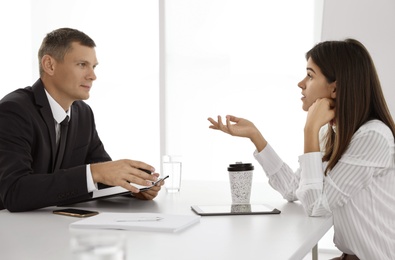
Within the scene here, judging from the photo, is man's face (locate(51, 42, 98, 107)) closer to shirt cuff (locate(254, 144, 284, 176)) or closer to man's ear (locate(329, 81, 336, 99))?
shirt cuff (locate(254, 144, 284, 176))

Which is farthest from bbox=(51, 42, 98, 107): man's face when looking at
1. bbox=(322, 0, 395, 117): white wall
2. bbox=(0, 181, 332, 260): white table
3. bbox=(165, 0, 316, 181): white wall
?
bbox=(165, 0, 316, 181): white wall

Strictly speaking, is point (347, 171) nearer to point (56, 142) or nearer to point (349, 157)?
point (349, 157)

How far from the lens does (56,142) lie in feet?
7.95

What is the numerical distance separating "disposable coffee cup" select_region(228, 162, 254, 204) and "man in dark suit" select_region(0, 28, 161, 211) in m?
0.28

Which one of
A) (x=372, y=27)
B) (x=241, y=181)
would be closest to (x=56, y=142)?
(x=241, y=181)

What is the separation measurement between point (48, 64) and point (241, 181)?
1.12 meters

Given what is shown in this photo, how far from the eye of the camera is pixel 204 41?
4895 millimetres

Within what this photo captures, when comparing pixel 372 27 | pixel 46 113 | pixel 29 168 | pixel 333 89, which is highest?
pixel 372 27

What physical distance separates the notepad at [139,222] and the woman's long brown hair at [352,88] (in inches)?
25.5

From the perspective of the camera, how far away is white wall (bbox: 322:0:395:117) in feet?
13.0

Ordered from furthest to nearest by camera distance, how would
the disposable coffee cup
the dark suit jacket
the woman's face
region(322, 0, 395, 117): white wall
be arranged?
region(322, 0, 395, 117): white wall → the woman's face → the disposable coffee cup → the dark suit jacket

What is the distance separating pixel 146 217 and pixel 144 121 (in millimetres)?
A: 3713

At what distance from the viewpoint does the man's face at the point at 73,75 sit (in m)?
2.59

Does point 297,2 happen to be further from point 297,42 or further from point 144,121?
point 144,121
